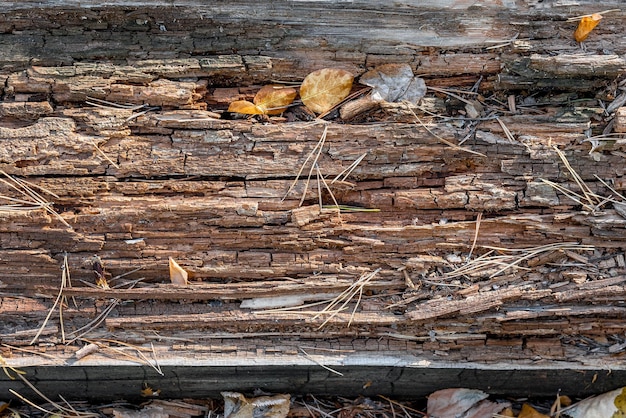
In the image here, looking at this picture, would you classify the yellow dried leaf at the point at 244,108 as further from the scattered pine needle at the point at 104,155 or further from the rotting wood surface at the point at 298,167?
the scattered pine needle at the point at 104,155

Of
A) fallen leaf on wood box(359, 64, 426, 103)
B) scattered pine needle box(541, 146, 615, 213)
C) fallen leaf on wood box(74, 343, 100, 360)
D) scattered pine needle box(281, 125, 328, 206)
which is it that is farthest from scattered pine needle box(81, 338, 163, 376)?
scattered pine needle box(541, 146, 615, 213)

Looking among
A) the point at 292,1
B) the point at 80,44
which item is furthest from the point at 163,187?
the point at 292,1

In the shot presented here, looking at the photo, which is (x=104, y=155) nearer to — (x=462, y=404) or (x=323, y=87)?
(x=323, y=87)

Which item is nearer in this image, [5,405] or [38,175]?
[38,175]

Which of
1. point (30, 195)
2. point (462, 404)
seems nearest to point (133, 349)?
point (30, 195)

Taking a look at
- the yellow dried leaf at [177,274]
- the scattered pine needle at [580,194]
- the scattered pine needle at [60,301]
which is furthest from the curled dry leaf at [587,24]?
the scattered pine needle at [60,301]

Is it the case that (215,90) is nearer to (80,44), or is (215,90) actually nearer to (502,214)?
(80,44)

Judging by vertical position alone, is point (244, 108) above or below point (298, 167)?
above
